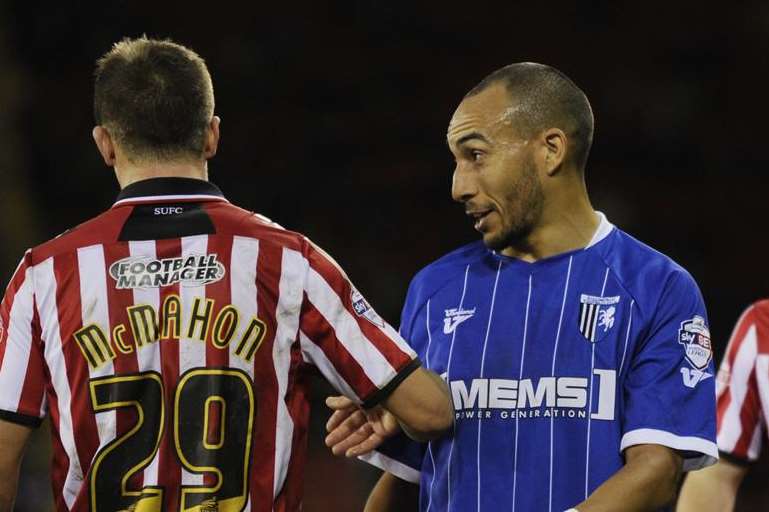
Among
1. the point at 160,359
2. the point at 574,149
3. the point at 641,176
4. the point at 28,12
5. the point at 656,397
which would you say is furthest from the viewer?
the point at 28,12

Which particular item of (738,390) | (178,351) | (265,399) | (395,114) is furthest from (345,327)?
(395,114)

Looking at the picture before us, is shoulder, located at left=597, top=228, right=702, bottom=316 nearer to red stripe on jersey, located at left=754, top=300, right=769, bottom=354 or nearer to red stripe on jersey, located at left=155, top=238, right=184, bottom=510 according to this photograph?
red stripe on jersey, located at left=754, top=300, right=769, bottom=354

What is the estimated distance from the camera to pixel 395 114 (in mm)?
10242

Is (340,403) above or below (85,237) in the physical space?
below

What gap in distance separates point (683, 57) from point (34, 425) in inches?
340

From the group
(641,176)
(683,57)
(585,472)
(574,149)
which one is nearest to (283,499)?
(585,472)

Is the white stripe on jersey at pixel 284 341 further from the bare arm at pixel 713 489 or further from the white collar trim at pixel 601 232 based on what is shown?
the bare arm at pixel 713 489

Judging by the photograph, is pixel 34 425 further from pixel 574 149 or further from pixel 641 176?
pixel 641 176

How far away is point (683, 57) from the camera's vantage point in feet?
33.7

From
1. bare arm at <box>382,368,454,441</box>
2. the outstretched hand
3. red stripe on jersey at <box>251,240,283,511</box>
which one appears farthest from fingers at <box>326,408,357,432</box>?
red stripe on jersey at <box>251,240,283,511</box>

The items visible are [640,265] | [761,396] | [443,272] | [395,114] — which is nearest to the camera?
[640,265]

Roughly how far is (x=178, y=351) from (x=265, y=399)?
19 centimetres

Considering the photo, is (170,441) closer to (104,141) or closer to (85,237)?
(85,237)

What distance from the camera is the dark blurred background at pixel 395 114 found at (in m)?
9.37
